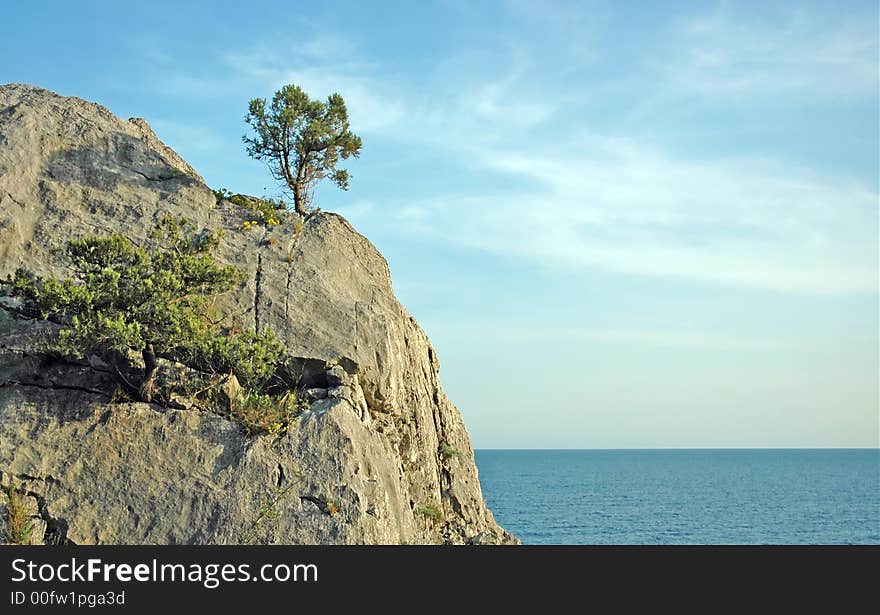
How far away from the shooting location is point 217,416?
18172mm

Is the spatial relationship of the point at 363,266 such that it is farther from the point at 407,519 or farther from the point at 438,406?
the point at 407,519

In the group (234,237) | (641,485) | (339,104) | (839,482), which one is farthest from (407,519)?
(839,482)

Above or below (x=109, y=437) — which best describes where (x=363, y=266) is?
above

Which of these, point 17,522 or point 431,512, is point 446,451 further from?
point 17,522

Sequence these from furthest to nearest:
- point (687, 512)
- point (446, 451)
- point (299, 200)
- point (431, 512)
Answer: point (687, 512), point (446, 451), point (299, 200), point (431, 512)

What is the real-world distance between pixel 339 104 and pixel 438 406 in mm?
11458

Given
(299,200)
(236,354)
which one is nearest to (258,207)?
(299,200)

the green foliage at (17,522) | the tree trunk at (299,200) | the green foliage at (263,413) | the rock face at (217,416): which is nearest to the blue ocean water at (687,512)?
the rock face at (217,416)

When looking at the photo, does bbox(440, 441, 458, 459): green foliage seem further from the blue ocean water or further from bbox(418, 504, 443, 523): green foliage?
the blue ocean water

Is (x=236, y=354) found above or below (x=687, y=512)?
above

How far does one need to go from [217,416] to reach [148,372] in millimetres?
1946
